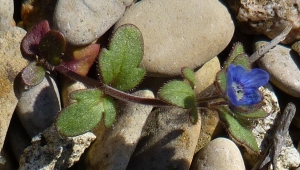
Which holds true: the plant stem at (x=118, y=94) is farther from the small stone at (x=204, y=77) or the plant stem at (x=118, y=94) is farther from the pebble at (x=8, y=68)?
the small stone at (x=204, y=77)

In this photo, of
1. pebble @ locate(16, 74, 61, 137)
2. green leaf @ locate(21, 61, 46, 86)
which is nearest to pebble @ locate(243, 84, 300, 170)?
pebble @ locate(16, 74, 61, 137)

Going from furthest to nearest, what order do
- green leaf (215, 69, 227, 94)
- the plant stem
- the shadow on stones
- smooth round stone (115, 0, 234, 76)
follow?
smooth round stone (115, 0, 234, 76) < the shadow on stones < the plant stem < green leaf (215, 69, 227, 94)

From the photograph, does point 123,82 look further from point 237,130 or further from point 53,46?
point 237,130

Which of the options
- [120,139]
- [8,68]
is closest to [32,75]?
[8,68]

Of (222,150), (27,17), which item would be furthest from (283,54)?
(27,17)

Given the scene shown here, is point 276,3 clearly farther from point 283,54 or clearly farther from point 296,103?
point 296,103

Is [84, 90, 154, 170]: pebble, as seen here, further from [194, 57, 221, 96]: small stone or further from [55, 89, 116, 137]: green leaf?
[194, 57, 221, 96]: small stone

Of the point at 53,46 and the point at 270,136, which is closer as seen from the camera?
the point at 53,46
